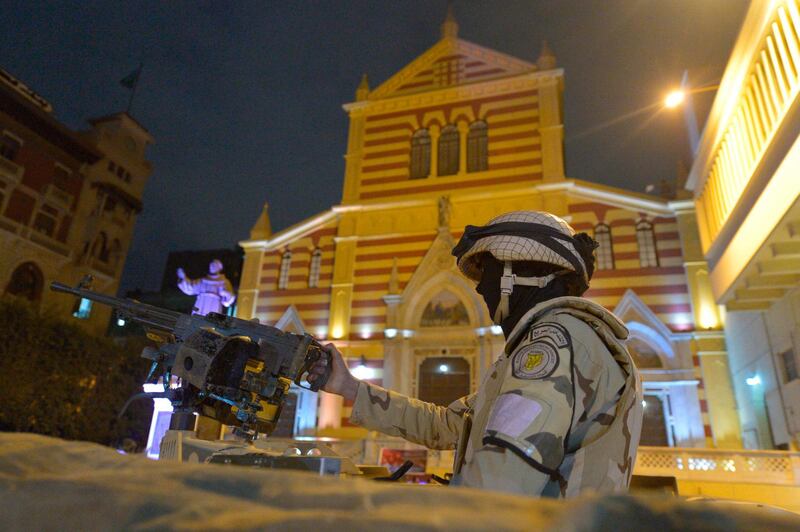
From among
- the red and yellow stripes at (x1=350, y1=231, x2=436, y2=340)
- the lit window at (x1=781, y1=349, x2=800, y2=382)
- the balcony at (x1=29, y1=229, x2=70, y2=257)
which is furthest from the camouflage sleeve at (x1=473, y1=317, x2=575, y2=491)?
the balcony at (x1=29, y1=229, x2=70, y2=257)

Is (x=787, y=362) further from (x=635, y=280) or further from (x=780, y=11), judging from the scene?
(x=780, y=11)

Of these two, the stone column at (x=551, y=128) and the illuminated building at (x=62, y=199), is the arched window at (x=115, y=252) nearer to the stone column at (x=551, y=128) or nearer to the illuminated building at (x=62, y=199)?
the illuminated building at (x=62, y=199)

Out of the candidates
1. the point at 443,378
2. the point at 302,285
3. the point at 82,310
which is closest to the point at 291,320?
the point at 302,285

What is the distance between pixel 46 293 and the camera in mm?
20609

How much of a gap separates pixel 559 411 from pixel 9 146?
82.5ft

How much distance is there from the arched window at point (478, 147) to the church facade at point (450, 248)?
0.05 metres

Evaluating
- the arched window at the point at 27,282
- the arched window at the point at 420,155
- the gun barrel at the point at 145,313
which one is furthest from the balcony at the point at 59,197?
the gun barrel at the point at 145,313

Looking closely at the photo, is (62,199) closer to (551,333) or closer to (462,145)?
(462,145)

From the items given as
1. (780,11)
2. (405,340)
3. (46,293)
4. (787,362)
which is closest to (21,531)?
(780,11)

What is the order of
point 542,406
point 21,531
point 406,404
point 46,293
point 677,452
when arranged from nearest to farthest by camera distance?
1. point 21,531
2. point 542,406
3. point 406,404
4. point 677,452
5. point 46,293

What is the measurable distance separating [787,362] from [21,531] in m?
12.7

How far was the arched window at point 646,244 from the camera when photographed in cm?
1549

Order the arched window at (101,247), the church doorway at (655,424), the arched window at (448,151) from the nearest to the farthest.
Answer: the church doorway at (655,424) → the arched window at (448,151) → the arched window at (101,247)

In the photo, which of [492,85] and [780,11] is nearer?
[780,11]
